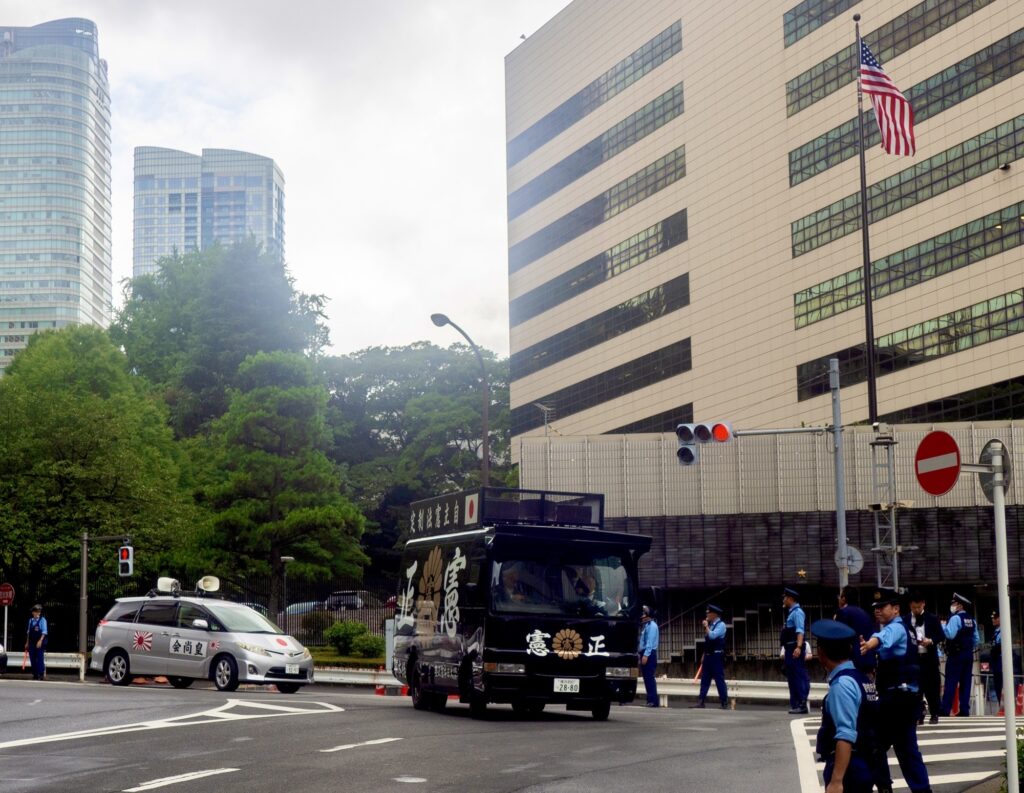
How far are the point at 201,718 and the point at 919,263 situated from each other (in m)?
41.1

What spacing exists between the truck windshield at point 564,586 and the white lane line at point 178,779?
23.4 ft

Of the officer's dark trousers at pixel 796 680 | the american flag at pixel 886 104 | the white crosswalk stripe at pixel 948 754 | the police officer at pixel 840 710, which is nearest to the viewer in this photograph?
the police officer at pixel 840 710

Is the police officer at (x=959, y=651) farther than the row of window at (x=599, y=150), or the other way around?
the row of window at (x=599, y=150)

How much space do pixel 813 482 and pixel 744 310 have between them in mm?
20208

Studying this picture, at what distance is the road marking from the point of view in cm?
1586

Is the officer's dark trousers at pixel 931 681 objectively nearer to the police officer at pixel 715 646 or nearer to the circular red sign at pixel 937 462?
the police officer at pixel 715 646

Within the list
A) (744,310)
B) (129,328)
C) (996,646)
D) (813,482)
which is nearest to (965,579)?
(813,482)

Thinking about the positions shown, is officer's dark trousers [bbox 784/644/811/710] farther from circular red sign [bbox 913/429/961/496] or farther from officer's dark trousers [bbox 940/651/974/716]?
circular red sign [bbox 913/429/961/496]

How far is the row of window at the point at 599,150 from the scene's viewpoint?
223 feet

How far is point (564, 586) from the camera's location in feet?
65.7

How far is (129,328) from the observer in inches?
3440

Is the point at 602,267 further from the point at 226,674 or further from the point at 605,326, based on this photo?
the point at 226,674

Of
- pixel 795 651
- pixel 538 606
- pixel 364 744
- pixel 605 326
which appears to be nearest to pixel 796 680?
pixel 795 651

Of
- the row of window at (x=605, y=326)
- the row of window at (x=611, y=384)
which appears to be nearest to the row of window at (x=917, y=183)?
the row of window at (x=605, y=326)
